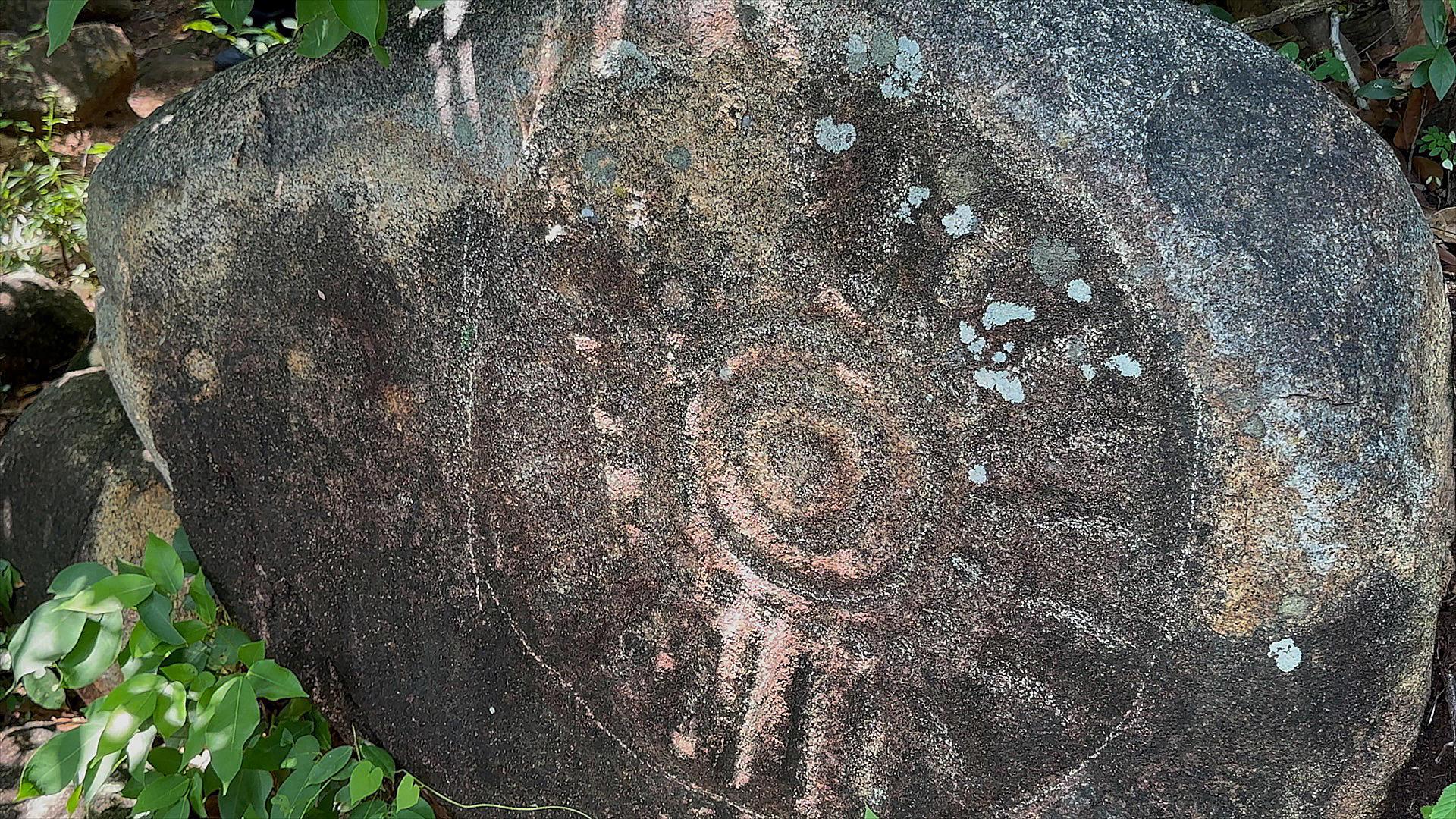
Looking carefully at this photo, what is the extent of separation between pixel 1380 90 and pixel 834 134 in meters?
1.12

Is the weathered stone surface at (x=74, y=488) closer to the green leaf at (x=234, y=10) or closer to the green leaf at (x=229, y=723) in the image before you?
the green leaf at (x=229, y=723)

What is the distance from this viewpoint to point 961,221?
4.17ft

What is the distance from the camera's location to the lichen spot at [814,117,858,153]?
1.29 meters

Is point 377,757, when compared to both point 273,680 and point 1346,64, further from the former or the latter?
point 1346,64

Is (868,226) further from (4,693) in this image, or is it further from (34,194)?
(34,194)

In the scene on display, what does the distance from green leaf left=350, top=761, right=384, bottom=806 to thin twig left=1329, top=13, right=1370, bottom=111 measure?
6.16 feet

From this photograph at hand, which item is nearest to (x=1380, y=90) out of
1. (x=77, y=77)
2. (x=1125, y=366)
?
(x=1125, y=366)

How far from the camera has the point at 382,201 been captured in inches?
59.6

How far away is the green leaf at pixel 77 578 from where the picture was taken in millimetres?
1547

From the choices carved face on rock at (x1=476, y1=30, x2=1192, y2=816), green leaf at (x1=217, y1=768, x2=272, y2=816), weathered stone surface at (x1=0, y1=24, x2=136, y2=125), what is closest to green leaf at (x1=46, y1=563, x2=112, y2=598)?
green leaf at (x1=217, y1=768, x2=272, y2=816)

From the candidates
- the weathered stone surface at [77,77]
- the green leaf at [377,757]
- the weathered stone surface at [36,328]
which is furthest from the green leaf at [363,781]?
the weathered stone surface at [77,77]

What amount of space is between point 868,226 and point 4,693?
76.5 inches

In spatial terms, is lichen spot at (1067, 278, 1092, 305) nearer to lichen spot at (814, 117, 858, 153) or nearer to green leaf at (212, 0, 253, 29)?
lichen spot at (814, 117, 858, 153)

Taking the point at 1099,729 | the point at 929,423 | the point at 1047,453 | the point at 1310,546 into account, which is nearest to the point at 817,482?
the point at 929,423
